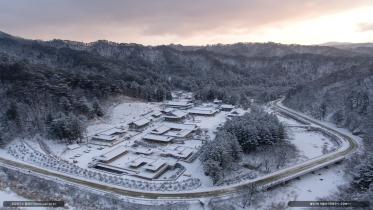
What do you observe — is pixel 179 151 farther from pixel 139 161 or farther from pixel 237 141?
pixel 237 141

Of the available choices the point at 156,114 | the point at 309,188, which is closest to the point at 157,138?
the point at 156,114

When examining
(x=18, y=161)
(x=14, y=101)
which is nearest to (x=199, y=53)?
(x=14, y=101)

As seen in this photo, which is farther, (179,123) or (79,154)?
(179,123)

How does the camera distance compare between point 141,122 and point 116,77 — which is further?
point 116,77

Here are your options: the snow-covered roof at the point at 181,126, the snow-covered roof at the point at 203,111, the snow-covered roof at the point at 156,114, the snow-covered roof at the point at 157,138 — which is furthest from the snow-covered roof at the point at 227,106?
the snow-covered roof at the point at 157,138

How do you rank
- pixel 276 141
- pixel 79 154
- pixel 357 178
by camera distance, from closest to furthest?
pixel 357 178 < pixel 79 154 < pixel 276 141

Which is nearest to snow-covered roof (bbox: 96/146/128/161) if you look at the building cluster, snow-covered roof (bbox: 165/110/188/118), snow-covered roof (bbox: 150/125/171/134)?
the building cluster

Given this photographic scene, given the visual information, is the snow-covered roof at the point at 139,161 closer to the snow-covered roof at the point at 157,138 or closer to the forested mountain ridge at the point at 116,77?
the snow-covered roof at the point at 157,138

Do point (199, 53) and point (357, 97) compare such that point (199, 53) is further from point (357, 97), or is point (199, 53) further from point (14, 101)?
point (14, 101)

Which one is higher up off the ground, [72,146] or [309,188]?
[72,146]
